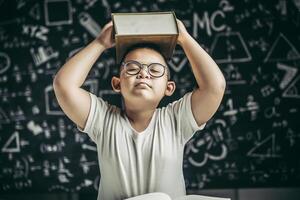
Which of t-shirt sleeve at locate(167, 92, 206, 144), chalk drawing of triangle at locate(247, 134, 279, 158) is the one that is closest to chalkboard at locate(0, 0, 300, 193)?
chalk drawing of triangle at locate(247, 134, 279, 158)

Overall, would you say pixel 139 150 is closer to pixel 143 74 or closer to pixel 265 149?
pixel 143 74

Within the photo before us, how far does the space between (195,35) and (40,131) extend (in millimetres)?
871

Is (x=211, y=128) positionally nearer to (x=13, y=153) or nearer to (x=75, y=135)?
(x=75, y=135)

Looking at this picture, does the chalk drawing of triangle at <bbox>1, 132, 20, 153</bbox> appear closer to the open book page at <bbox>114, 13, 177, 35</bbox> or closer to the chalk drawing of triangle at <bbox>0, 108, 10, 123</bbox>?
the chalk drawing of triangle at <bbox>0, 108, 10, 123</bbox>

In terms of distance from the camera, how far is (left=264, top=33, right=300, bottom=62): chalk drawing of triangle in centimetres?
188

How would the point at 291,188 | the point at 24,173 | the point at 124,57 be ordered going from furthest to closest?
the point at 24,173 < the point at 291,188 < the point at 124,57

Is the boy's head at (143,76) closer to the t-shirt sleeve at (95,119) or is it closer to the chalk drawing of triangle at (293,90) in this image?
the t-shirt sleeve at (95,119)

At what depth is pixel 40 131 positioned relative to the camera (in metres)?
1.99

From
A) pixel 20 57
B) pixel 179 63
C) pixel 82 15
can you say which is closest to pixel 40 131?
pixel 20 57

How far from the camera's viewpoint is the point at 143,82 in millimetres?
874

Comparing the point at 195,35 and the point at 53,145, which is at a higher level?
the point at 195,35

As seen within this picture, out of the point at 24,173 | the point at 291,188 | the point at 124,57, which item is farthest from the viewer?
the point at 24,173

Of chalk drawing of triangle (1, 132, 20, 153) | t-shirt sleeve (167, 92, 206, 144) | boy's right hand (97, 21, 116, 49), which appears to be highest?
boy's right hand (97, 21, 116, 49)

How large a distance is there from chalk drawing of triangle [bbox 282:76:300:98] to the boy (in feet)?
3.54
